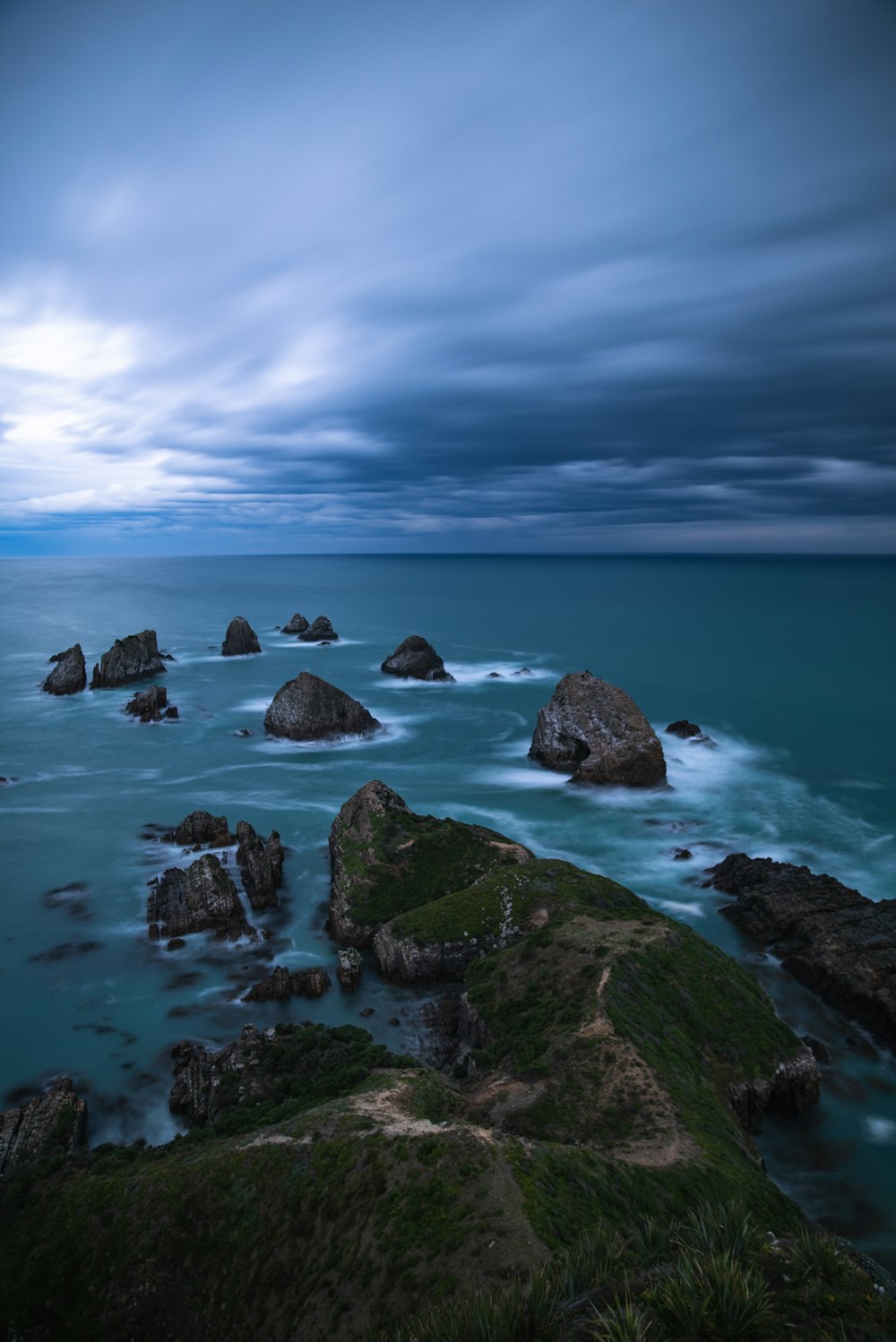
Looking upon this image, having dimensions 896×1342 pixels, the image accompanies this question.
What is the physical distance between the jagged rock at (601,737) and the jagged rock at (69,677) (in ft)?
151

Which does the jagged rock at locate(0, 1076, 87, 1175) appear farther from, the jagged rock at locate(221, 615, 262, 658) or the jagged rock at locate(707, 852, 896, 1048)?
the jagged rock at locate(221, 615, 262, 658)

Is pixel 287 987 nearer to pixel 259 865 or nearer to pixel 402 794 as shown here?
pixel 259 865

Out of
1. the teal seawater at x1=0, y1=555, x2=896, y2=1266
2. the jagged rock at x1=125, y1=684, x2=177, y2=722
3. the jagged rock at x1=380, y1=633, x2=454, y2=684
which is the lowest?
the teal seawater at x1=0, y1=555, x2=896, y2=1266

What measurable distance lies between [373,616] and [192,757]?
296ft

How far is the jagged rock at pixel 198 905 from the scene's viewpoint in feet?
86.5

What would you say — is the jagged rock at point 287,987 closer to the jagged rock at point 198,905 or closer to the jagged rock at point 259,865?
the jagged rock at point 198,905

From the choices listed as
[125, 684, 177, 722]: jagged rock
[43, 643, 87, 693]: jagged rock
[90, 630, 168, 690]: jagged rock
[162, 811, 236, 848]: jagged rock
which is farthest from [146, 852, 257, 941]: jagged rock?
[90, 630, 168, 690]: jagged rock

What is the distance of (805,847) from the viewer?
36.3 m

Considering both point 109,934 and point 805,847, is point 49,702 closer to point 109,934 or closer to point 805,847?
point 109,934

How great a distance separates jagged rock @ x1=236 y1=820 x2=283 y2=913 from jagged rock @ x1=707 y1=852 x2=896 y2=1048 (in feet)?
59.2

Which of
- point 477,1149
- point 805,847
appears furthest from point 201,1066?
point 805,847

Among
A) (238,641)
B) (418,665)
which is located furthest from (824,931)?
(238,641)

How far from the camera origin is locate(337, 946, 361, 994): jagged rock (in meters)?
A: 23.0

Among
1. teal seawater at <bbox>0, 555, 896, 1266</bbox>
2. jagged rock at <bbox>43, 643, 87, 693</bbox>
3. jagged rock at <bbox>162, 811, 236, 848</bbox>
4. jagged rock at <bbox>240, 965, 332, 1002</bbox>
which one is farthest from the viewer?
jagged rock at <bbox>43, 643, 87, 693</bbox>
